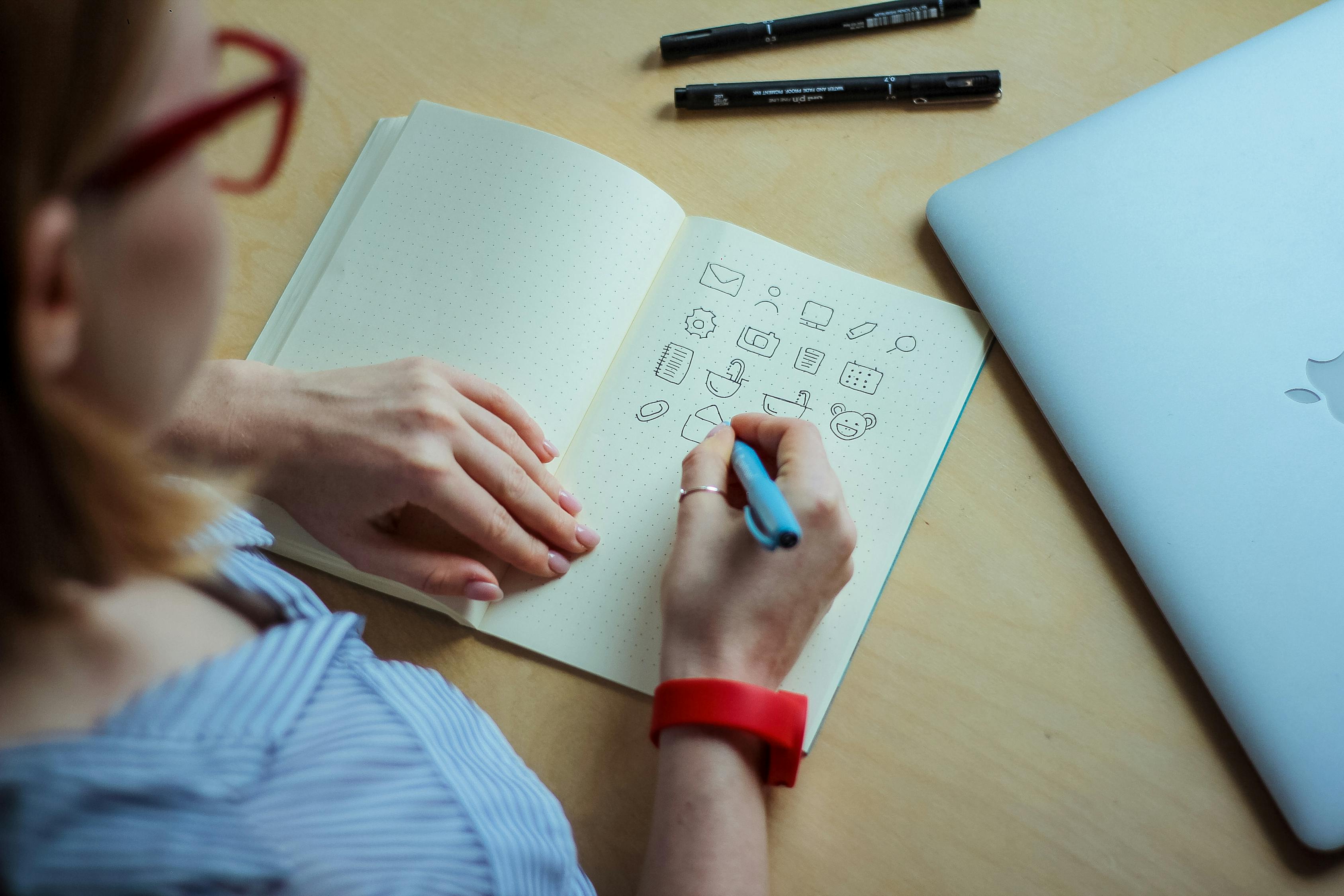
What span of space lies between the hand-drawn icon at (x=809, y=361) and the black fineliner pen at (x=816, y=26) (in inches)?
12.6

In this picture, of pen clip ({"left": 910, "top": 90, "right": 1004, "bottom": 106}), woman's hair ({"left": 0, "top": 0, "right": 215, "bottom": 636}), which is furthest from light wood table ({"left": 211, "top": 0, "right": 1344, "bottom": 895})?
woman's hair ({"left": 0, "top": 0, "right": 215, "bottom": 636})

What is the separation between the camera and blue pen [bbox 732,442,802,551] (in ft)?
1.82

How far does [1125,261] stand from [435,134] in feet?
1.91

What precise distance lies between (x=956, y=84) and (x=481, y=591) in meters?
0.59

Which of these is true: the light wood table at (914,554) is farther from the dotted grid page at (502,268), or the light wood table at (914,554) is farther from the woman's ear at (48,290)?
the woman's ear at (48,290)

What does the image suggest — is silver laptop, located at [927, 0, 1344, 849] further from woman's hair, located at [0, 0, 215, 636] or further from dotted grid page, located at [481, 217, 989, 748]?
woman's hair, located at [0, 0, 215, 636]

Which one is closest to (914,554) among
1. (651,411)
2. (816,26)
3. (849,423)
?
(849,423)

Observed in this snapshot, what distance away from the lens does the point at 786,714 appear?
0.56 m

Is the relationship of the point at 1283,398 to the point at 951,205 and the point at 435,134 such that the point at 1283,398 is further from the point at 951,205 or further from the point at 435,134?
the point at 435,134

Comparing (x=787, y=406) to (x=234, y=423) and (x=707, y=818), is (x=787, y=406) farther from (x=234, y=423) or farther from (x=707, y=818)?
(x=234, y=423)

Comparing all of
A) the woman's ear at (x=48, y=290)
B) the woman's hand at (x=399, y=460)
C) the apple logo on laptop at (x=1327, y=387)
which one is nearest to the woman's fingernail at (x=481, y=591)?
the woman's hand at (x=399, y=460)

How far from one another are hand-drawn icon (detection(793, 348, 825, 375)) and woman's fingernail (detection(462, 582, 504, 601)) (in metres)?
0.29

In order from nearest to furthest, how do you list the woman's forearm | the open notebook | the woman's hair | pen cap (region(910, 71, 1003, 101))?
the woman's hair → the woman's forearm → the open notebook → pen cap (region(910, 71, 1003, 101))

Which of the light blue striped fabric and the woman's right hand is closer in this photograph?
the light blue striped fabric
